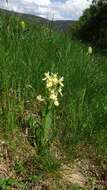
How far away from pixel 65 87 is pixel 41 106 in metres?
0.39

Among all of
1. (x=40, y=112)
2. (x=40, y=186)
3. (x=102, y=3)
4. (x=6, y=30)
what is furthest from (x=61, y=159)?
(x=102, y=3)

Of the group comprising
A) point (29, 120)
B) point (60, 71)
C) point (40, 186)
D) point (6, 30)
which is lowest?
point (40, 186)

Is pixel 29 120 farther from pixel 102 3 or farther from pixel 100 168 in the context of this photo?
pixel 102 3

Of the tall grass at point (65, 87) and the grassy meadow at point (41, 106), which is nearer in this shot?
the grassy meadow at point (41, 106)

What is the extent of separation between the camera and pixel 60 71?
17.7 ft

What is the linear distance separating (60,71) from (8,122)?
1324 mm

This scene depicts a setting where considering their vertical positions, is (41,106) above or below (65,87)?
below

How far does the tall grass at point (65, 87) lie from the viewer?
4504 millimetres

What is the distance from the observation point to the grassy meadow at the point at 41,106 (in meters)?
4.25

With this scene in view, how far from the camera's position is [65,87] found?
17.0 ft

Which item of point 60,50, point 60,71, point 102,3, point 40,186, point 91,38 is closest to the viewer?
point 40,186

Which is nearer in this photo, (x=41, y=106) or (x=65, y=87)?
(x=41, y=106)

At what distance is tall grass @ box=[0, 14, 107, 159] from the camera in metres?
4.50

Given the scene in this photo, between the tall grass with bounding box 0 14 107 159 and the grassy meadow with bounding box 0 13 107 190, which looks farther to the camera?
the tall grass with bounding box 0 14 107 159
